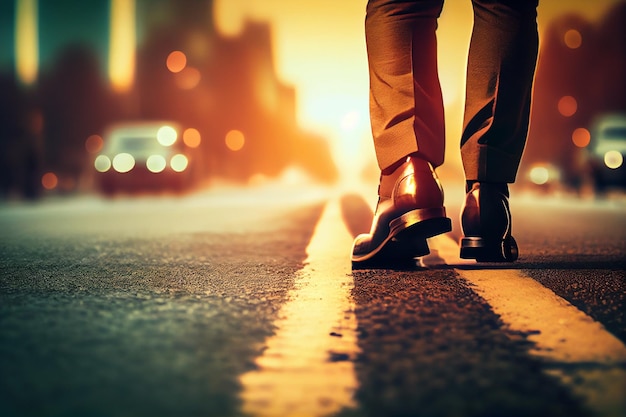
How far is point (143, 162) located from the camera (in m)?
19.6

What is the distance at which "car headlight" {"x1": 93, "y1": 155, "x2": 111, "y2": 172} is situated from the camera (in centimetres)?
1912

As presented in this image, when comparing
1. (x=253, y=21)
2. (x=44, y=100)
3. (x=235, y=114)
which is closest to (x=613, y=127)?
(x=44, y=100)

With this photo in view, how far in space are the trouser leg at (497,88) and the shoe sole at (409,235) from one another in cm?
33

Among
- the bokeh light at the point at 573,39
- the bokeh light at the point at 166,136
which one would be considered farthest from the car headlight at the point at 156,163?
the bokeh light at the point at 573,39

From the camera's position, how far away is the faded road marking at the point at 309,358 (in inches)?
61.2

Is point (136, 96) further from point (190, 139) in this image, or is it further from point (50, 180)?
point (190, 139)

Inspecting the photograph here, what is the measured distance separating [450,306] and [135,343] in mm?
1004

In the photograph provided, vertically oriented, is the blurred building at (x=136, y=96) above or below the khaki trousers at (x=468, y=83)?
above

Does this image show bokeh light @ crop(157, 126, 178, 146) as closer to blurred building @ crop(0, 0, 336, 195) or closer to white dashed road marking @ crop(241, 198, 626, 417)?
blurred building @ crop(0, 0, 336, 195)

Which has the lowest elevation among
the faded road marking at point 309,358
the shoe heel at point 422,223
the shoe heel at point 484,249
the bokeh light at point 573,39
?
the faded road marking at point 309,358

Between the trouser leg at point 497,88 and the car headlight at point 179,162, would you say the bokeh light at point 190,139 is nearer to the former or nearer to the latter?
the car headlight at point 179,162

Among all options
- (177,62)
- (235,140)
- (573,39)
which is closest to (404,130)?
(573,39)

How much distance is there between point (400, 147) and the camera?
3.32 meters

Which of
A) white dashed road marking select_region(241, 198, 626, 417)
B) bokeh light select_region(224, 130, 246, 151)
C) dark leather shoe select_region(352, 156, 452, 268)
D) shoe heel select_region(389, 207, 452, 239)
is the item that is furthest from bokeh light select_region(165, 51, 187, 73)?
white dashed road marking select_region(241, 198, 626, 417)
